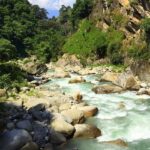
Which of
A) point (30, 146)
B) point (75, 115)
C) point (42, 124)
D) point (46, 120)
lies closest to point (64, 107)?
point (75, 115)

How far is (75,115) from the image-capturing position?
29531 millimetres

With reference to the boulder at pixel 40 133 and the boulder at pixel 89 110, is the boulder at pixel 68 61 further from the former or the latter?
the boulder at pixel 40 133

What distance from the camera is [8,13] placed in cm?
11006

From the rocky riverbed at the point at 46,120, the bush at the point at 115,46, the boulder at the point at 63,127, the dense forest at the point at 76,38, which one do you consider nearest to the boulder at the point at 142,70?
the rocky riverbed at the point at 46,120

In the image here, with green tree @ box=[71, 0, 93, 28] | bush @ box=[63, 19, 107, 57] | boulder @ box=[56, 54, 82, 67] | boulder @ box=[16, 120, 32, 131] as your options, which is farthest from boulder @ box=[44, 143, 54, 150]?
green tree @ box=[71, 0, 93, 28]

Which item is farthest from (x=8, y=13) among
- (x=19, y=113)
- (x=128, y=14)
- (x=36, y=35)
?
(x=19, y=113)

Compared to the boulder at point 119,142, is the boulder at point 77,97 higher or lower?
higher

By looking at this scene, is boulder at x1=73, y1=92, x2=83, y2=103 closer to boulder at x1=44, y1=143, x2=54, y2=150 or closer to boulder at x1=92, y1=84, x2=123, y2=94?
boulder at x1=92, y1=84, x2=123, y2=94

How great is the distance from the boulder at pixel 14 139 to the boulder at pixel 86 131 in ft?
13.3

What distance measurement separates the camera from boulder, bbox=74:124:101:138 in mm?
26500

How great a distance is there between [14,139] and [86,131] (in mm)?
5794

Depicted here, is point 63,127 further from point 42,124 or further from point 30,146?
point 30,146

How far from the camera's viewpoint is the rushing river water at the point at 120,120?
2506 centimetres

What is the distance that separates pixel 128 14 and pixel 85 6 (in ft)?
56.0
